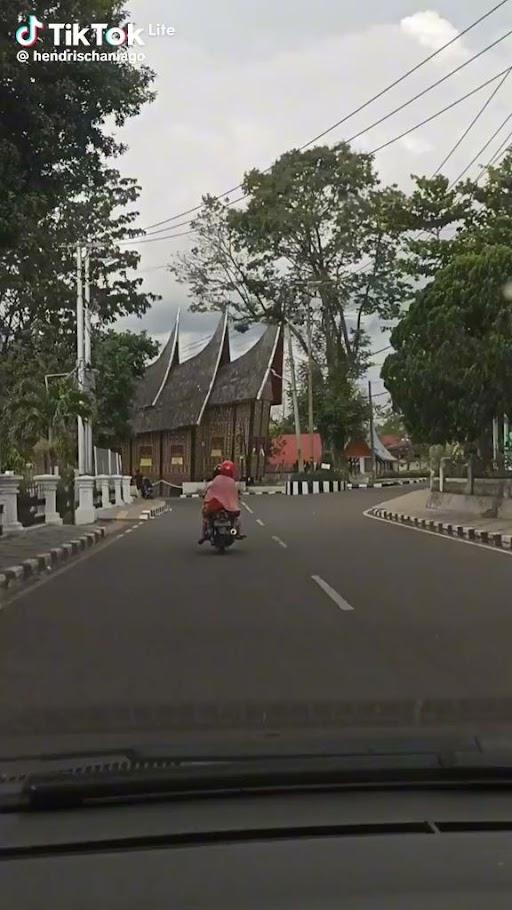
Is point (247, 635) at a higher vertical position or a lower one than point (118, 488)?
lower

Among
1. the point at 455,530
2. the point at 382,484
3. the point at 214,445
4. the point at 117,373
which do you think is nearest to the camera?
the point at 455,530

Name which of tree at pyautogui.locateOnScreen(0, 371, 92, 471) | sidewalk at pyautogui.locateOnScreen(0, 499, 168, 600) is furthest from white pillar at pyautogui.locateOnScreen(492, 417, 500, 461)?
tree at pyautogui.locateOnScreen(0, 371, 92, 471)

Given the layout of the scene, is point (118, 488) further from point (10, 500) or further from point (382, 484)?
point (382, 484)

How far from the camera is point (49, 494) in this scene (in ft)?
82.5

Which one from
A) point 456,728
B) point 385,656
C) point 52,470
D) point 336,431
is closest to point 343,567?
point 385,656

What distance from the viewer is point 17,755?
15.4 feet

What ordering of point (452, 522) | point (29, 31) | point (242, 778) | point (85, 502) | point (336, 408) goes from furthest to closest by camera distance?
point (336, 408) < point (85, 502) < point (452, 522) < point (29, 31) < point (242, 778)

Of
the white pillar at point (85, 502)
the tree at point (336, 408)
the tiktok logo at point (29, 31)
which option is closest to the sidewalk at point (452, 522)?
the white pillar at point (85, 502)

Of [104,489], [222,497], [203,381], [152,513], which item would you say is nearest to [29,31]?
[222,497]

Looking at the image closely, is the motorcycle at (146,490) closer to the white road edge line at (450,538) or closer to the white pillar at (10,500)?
the white road edge line at (450,538)

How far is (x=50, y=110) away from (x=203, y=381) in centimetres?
4635

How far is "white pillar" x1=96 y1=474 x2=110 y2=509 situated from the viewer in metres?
32.3

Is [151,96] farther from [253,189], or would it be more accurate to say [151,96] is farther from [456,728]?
[253,189]

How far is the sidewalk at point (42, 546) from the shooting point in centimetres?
1376
